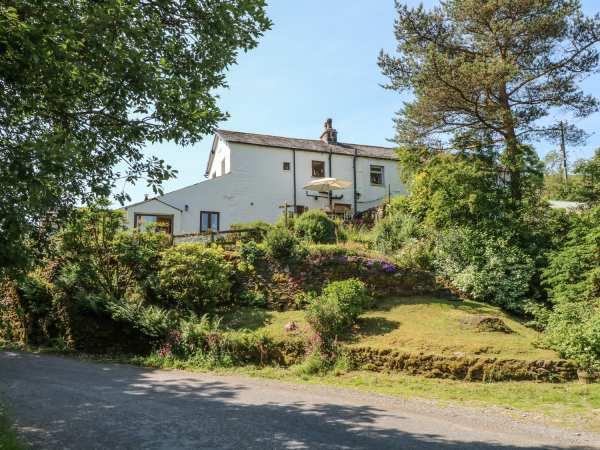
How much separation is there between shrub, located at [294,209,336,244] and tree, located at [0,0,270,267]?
12.4 metres

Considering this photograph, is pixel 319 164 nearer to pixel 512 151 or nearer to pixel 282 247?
pixel 512 151

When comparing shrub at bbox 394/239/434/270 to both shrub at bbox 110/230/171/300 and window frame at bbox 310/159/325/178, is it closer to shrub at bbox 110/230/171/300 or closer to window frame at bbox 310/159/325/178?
shrub at bbox 110/230/171/300

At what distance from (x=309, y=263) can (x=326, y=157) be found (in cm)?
1706

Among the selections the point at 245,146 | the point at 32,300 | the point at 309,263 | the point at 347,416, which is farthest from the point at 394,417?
the point at 245,146

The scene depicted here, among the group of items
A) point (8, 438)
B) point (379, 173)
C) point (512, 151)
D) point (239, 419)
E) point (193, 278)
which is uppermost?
point (379, 173)

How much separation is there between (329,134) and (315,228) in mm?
15939

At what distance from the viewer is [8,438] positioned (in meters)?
5.88

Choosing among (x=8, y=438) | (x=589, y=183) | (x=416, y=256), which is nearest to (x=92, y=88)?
(x=8, y=438)

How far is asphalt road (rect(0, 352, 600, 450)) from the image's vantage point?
6.59 metres

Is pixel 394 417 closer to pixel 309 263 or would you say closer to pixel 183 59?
pixel 183 59

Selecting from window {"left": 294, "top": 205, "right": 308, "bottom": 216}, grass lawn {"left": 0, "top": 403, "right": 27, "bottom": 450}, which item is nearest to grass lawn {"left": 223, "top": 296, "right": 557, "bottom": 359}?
grass lawn {"left": 0, "top": 403, "right": 27, "bottom": 450}

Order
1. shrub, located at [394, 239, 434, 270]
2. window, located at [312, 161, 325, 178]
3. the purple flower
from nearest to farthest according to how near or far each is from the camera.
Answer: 1. the purple flower
2. shrub, located at [394, 239, 434, 270]
3. window, located at [312, 161, 325, 178]

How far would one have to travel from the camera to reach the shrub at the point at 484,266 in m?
15.4

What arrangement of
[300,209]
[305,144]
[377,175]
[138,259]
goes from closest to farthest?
[138,259] → [300,209] → [305,144] → [377,175]
